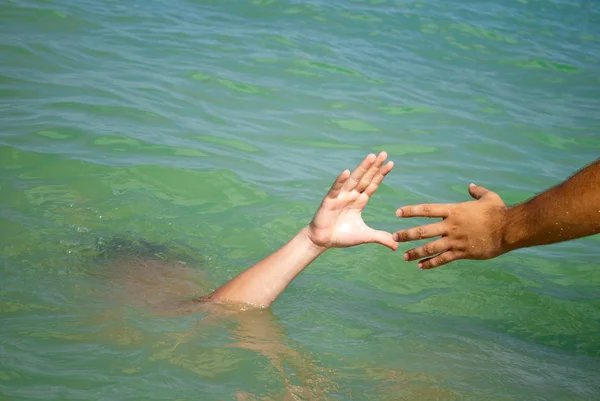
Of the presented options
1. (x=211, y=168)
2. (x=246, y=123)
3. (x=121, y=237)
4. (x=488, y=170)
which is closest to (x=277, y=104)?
(x=246, y=123)

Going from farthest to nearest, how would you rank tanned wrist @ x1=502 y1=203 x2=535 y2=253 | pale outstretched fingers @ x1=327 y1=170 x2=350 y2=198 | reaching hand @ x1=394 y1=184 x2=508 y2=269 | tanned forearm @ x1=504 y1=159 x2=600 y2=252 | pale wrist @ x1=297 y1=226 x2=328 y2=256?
pale wrist @ x1=297 y1=226 x2=328 y2=256
pale outstretched fingers @ x1=327 y1=170 x2=350 y2=198
reaching hand @ x1=394 y1=184 x2=508 y2=269
tanned wrist @ x1=502 y1=203 x2=535 y2=253
tanned forearm @ x1=504 y1=159 x2=600 y2=252

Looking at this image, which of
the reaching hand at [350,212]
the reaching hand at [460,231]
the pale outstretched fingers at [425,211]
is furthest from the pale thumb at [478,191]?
the reaching hand at [350,212]

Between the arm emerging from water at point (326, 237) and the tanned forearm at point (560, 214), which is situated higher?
the tanned forearm at point (560, 214)

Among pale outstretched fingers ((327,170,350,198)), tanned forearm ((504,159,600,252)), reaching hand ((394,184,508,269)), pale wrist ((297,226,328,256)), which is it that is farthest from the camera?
pale wrist ((297,226,328,256))

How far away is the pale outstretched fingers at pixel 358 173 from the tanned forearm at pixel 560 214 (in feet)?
2.21

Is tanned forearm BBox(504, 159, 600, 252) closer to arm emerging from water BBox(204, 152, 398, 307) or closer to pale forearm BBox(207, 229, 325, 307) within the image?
arm emerging from water BBox(204, 152, 398, 307)

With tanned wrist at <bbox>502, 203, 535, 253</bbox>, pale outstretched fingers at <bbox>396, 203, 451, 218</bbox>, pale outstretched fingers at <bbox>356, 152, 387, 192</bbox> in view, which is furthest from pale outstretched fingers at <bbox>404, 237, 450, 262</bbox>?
pale outstretched fingers at <bbox>356, 152, 387, 192</bbox>

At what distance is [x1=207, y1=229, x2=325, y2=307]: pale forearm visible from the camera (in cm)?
376

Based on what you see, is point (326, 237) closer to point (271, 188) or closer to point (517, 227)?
point (517, 227)

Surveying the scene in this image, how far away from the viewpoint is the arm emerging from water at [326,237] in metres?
3.58

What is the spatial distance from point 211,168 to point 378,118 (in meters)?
2.18

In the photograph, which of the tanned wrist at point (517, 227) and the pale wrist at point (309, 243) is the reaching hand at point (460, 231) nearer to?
the tanned wrist at point (517, 227)

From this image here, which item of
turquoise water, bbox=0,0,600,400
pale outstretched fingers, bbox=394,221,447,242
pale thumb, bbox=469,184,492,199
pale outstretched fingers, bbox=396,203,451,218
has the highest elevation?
pale thumb, bbox=469,184,492,199

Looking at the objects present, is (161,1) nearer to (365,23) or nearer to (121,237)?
(365,23)
